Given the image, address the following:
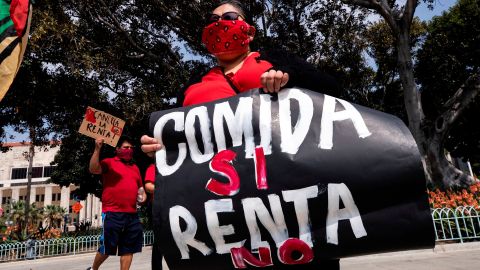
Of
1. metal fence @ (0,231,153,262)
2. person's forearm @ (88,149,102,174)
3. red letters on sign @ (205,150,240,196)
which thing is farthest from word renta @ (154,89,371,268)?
metal fence @ (0,231,153,262)

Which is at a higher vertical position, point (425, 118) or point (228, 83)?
point (425, 118)

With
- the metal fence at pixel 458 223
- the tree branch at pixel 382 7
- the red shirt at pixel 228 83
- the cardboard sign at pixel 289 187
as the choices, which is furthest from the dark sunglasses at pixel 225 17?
the tree branch at pixel 382 7

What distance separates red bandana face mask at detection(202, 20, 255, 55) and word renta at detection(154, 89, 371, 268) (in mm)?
425

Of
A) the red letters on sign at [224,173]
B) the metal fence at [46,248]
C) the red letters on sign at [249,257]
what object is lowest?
the metal fence at [46,248]

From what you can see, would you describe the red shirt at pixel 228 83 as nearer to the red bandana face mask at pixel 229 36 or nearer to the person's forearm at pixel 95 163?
the red bandana face mask at pixel 229 36

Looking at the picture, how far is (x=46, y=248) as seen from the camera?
1319 cm

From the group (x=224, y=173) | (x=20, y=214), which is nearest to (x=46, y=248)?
(x=224, y=173)

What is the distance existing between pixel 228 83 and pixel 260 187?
1.91 ft

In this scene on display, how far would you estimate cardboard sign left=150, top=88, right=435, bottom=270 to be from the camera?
1.07 m

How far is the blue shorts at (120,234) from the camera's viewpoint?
362 centimetres

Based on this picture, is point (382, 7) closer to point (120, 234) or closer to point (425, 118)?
point (425, 118)

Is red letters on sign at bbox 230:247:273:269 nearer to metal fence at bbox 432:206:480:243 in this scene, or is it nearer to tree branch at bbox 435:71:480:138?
metal fence at bbox 432:206:480:243

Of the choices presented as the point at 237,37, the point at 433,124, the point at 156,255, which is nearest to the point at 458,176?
the point at 433,124

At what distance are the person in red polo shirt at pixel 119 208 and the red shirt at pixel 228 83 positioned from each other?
2319 mm
